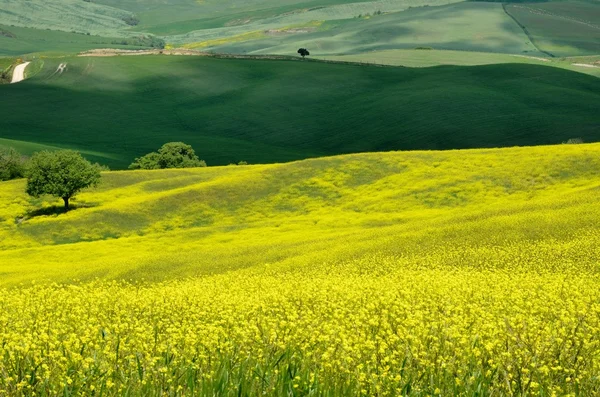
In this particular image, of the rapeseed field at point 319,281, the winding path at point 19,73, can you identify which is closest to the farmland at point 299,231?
the rapeseed field at point 319,281

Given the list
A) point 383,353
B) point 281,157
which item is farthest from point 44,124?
point 383,353

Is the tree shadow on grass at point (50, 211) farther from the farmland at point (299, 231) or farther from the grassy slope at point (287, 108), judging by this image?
the grassy slope at point (287, 108)

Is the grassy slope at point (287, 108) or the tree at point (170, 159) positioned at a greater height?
the grassy slope at point (287, 108)

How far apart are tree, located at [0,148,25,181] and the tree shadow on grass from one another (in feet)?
81.5

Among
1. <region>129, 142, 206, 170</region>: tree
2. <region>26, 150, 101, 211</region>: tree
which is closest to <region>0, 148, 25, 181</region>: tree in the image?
<region>129, 142, 206, 170</region>: tree

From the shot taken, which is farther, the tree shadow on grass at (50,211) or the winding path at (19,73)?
the winding path at (19,73)

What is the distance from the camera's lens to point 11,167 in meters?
108

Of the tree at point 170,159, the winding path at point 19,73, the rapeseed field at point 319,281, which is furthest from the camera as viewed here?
the winding path at point 19,73

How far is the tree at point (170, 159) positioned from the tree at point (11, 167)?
22470 millimetres

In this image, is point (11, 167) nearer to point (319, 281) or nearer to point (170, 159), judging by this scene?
point (170, 159)

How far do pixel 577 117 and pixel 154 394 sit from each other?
468 feet

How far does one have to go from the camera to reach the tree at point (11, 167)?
107 meters

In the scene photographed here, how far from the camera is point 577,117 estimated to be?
142 m

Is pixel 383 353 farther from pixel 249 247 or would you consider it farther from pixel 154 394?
pixel 249 247
